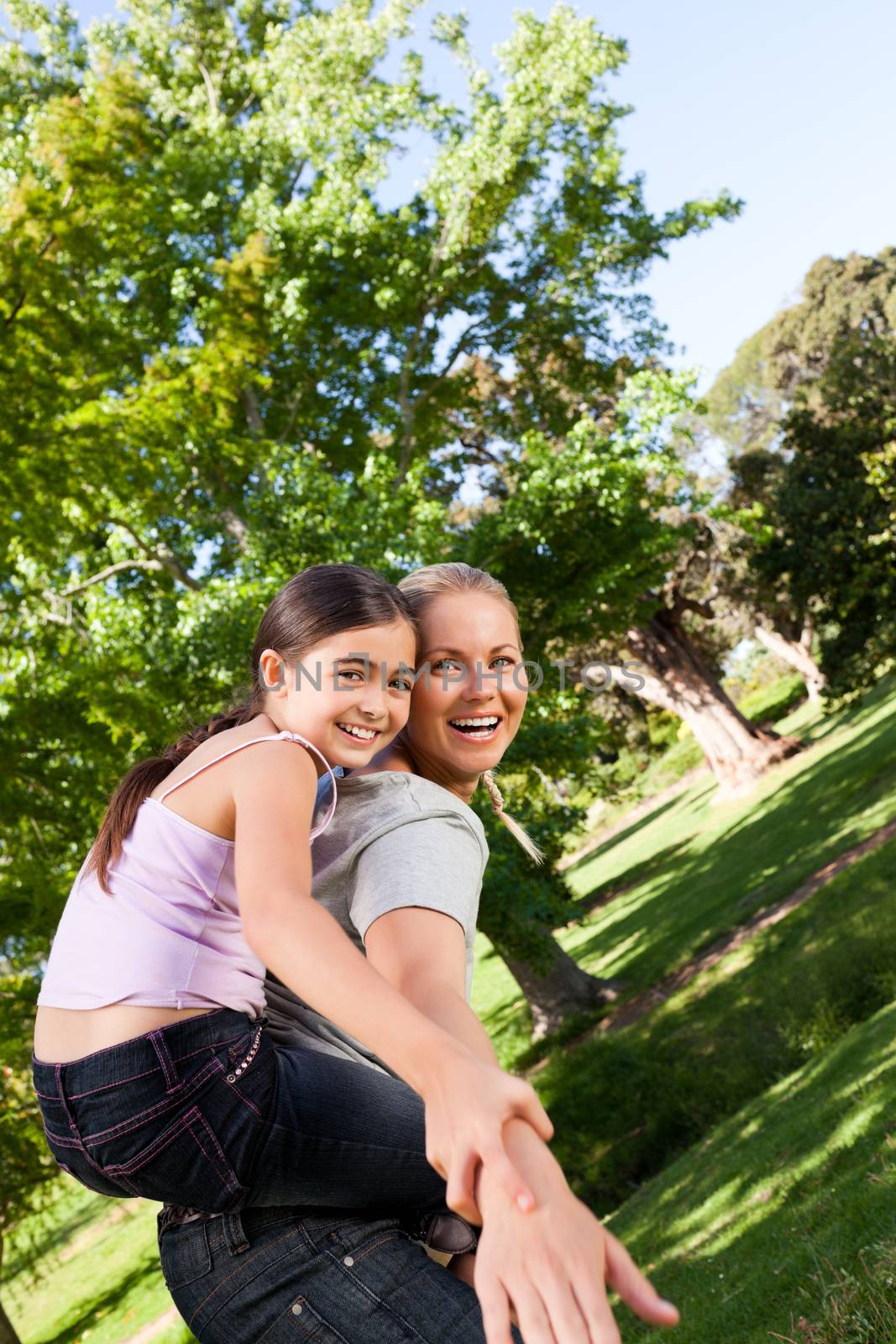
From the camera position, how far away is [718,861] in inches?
899

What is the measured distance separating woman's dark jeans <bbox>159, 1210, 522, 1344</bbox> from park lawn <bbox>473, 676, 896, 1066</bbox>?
10.8 meters

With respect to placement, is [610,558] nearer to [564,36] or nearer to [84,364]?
[84,364]

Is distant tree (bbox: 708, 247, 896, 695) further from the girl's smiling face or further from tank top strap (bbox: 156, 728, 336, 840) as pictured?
tank top strap (bbox: 156, 728, 336, 840)

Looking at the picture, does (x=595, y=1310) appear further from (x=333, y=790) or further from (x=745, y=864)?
(x=745, y=864)

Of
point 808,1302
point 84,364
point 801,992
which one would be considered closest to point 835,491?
point 801,992

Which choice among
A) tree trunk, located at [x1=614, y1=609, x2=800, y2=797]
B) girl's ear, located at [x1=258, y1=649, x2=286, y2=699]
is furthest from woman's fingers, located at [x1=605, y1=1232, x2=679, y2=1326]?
tree trunk, located at [x1=614, y1=609, x2=800, y2=797]

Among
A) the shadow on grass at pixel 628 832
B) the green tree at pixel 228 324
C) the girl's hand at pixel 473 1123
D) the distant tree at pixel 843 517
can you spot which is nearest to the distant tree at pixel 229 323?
the green tree at pixel 228 324

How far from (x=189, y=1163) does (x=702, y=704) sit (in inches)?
Answer: 1126

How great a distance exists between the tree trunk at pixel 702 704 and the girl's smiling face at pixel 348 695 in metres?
27.6

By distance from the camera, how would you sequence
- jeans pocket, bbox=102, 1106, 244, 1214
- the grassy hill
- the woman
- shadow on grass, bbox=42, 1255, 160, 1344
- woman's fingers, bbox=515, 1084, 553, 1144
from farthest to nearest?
shadow on grass, bbox=42, 1255, 160, 1344 → the grassy hill → jeans pocket, bbox=102, 1106, 244, 1214 → the woman → woman's fingers, bbox=515, 1084, 553, 1144

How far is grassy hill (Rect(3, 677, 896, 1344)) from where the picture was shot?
5.20m

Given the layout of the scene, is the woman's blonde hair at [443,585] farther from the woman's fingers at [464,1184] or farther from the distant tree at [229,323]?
the distant tree at [229,323]

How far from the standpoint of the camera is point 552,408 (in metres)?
20.1

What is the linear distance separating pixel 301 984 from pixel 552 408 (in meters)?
19.6
